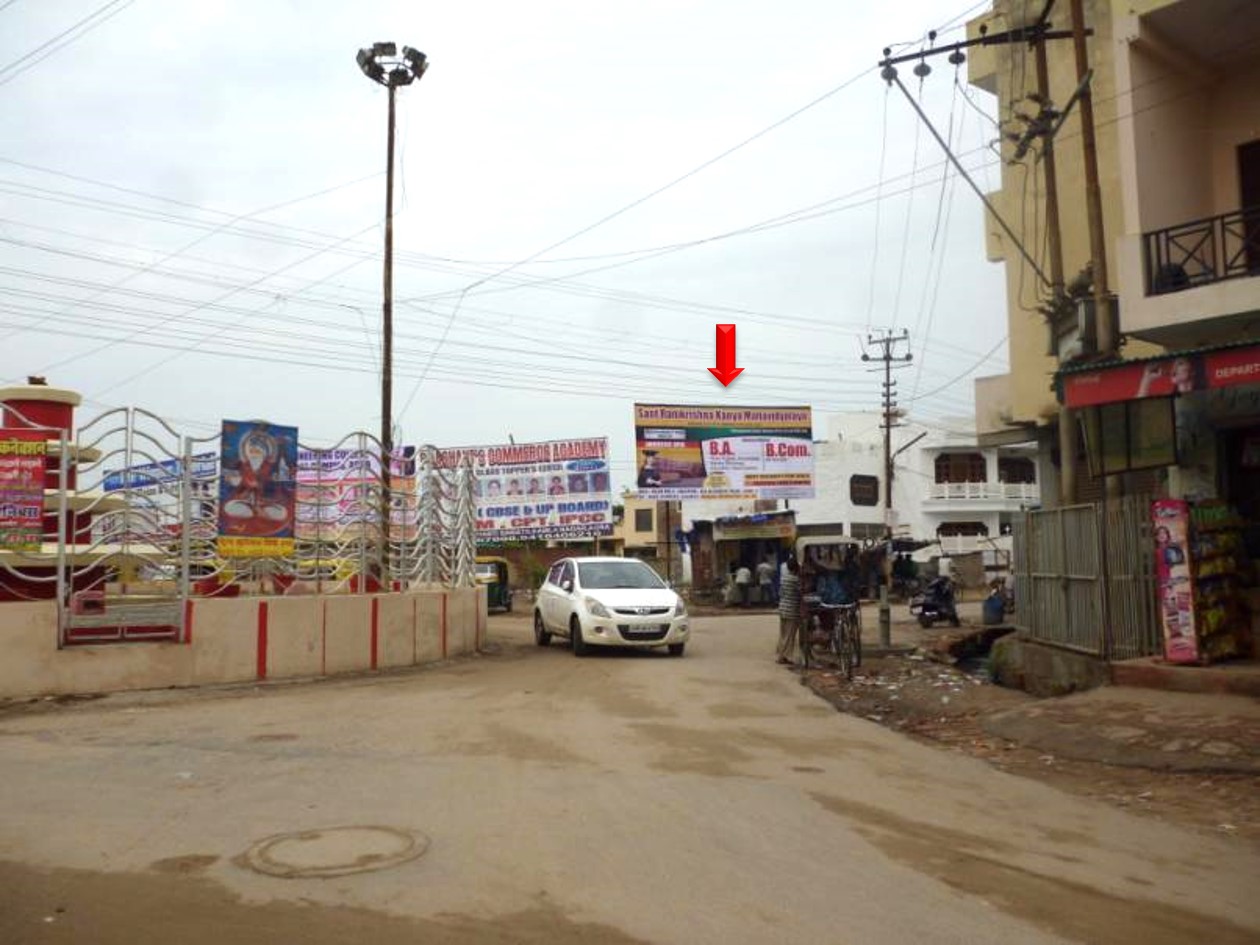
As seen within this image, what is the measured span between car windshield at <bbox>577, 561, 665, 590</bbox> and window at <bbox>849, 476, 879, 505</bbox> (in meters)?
35.4

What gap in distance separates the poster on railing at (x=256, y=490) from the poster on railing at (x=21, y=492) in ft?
6.46

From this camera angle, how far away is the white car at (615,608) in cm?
1625

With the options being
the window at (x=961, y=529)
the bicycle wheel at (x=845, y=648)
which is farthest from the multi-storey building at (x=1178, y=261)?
the window at (x=961, y=529)

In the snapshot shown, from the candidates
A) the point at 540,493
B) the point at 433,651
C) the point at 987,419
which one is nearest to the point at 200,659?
the point at 433,651

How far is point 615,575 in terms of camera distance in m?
17.6

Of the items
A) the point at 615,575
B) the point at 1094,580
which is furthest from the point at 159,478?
the point at 1094,580

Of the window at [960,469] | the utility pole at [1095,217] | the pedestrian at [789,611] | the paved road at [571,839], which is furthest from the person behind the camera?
the window at [960,469]

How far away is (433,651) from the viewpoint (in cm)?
1559

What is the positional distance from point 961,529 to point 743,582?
2320 cm

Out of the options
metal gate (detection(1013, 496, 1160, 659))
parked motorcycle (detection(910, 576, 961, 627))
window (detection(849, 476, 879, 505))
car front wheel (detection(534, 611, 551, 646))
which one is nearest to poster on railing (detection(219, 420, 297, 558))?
car front wheel (detection(534, 611, 551, 646))

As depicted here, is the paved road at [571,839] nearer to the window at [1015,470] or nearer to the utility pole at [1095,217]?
the utility pole at [1095,217]

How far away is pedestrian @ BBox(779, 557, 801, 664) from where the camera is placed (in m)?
15.6

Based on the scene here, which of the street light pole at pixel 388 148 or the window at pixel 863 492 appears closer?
the street light pole at pixel 388 148

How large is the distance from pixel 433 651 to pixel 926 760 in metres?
8.91
